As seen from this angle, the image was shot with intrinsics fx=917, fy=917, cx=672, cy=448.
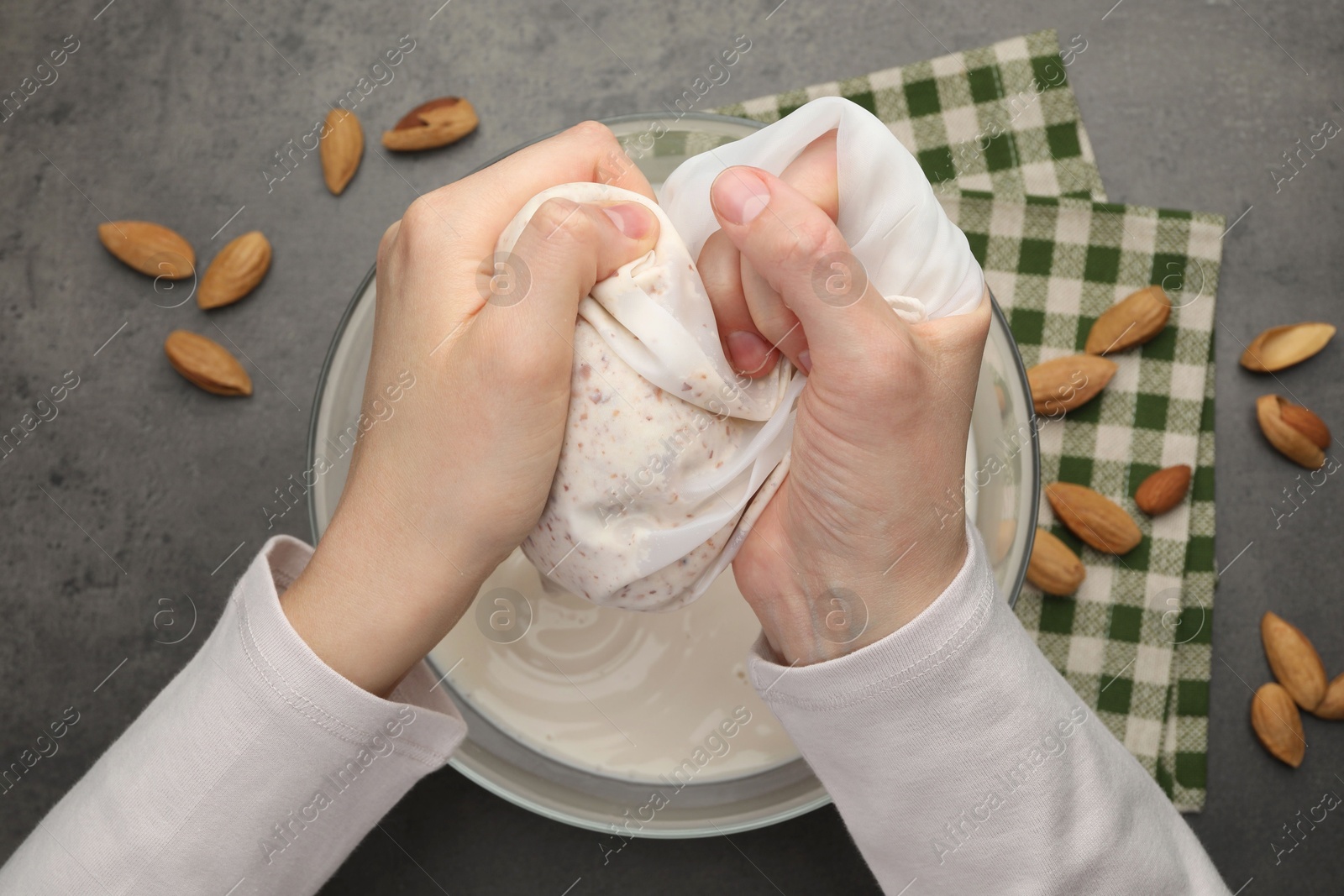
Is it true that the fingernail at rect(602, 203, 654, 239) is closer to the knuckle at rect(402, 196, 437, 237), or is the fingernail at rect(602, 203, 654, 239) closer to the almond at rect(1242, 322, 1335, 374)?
the knuckle at rect(402, 196, 437, 237)

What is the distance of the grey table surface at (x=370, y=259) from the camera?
40.4 inches

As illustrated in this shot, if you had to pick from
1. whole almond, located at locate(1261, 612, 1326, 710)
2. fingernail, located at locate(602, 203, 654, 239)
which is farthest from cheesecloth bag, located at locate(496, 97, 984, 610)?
whole almond, located at locate(1261, 612, 1326, 710)

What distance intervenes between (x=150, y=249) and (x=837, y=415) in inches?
32.7

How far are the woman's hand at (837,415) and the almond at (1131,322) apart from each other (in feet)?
1.09

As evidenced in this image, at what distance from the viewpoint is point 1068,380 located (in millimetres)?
976

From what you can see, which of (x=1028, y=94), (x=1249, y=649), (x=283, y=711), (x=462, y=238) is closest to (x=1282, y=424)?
(x=1249, y=649)

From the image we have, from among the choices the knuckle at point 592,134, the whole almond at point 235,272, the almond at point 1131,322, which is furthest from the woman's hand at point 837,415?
the whole almond at point 235,272

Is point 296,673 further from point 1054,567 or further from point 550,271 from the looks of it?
point 1054,567

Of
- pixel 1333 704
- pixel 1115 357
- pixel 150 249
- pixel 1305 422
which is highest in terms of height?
pixel 150 249

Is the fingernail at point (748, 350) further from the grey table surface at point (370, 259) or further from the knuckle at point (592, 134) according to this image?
the grey table surface at point (370, 259)

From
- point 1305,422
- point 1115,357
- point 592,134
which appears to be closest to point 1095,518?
point 1115,357

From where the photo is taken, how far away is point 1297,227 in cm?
106

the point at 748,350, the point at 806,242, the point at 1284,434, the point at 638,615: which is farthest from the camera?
the point at 1284,434

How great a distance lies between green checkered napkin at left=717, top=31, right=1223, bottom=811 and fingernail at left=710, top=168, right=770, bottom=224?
1.39 feet
